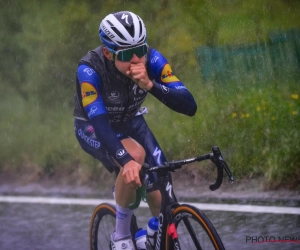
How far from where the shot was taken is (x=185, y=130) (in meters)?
9.62

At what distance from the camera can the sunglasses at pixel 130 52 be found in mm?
4883

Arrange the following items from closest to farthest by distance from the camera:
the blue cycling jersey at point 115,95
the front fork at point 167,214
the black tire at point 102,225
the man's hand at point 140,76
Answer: the man's hand at point 140,76 → the front fork at point 167,214 → the blue cycling jersey at point 115,95 → the black tire at point 102,225

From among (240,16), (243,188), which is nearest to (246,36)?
(240,16)

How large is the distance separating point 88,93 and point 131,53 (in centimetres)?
39

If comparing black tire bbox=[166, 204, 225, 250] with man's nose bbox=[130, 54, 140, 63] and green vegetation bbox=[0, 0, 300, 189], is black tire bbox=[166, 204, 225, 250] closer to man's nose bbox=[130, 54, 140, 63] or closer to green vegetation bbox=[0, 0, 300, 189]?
man's nose bbox=[130, 54, 140, 63]

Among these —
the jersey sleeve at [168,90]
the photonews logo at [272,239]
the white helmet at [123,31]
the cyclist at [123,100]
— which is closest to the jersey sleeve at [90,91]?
the cyclist at [123,100]

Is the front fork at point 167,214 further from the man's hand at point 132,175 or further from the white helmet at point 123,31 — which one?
the white helmet at point 123,31

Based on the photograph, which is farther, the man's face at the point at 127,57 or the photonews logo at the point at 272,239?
the photonews logo at the point at 272,239

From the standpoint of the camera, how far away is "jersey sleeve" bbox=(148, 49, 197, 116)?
185 inches

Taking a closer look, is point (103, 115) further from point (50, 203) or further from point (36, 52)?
point (36, 52)

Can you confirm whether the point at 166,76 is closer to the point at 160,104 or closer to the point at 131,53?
the point at 131,53

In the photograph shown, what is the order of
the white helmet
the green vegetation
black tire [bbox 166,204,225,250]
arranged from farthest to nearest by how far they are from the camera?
the green vegetation
the white helmet
black tire [bbox 166,204,225,250]

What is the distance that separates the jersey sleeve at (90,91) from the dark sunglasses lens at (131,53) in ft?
0.86

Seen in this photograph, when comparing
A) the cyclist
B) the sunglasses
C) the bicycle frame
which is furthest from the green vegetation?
the sunglasses
